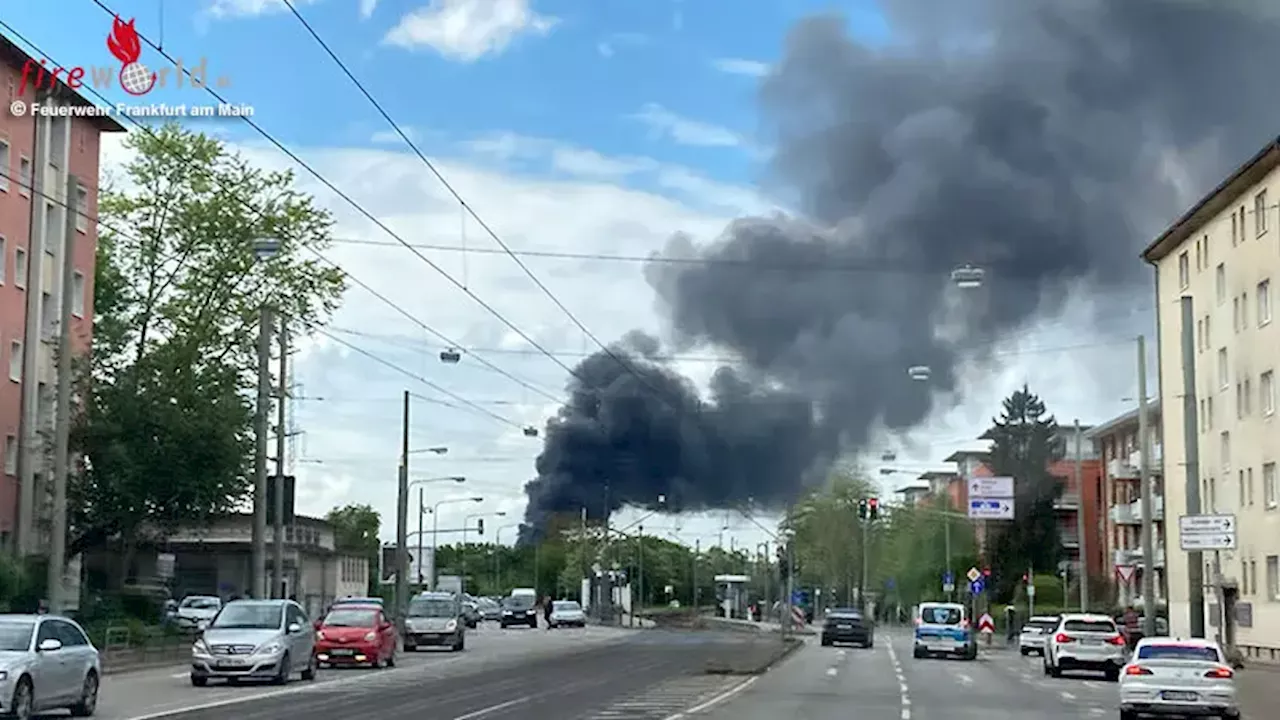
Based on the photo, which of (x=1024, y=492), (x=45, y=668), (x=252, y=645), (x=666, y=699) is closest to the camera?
(x=45, y=668)

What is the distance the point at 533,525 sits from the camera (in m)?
93.1

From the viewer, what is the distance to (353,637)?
43531 millimetres

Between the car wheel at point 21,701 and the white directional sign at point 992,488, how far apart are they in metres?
59.8

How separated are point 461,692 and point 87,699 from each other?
8.25 metres

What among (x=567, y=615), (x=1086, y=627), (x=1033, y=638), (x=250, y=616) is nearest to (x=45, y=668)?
(x=250, y=616)

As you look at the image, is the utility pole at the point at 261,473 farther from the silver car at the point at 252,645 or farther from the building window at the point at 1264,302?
the building window at the point at 1264,302

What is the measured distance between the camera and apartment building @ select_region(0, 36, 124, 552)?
54438 millimetres

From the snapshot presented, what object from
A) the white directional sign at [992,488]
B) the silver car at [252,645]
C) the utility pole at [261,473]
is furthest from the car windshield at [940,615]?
the silver car at [252,645]

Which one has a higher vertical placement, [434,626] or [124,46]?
[124,46]

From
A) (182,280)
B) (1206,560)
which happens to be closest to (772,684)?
(1206,560)

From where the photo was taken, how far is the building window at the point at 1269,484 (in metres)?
57.1

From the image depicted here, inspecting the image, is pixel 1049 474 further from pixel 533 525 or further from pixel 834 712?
pixel 834 712

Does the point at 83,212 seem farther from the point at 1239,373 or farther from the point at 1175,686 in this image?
the point at 1175,686

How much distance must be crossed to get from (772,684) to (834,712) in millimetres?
9134
